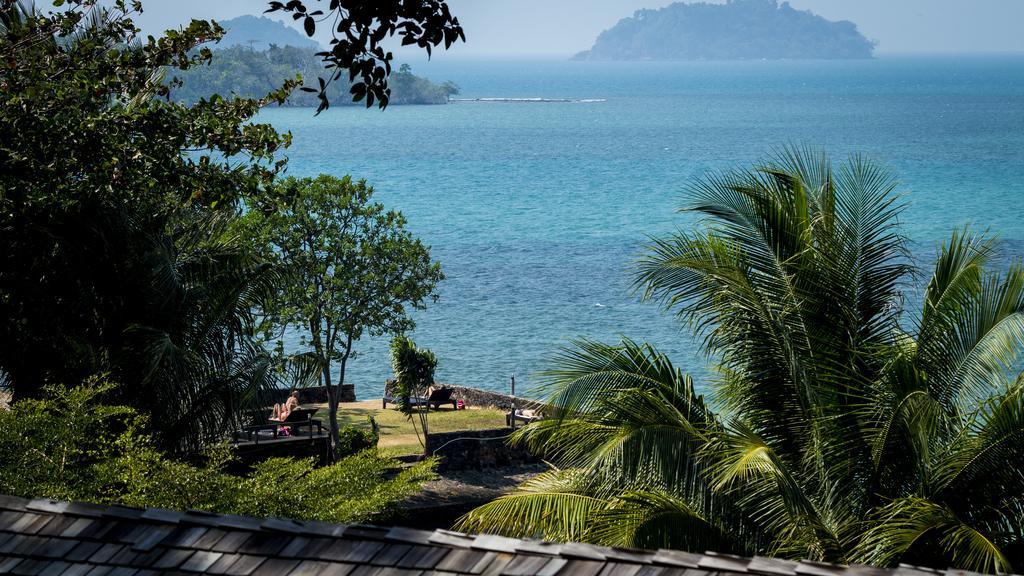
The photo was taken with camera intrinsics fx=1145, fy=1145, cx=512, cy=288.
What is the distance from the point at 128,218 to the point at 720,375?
7484mm

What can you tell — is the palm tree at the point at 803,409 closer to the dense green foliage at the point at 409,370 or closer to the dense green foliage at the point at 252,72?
the dense green foliage at the point at 409,370

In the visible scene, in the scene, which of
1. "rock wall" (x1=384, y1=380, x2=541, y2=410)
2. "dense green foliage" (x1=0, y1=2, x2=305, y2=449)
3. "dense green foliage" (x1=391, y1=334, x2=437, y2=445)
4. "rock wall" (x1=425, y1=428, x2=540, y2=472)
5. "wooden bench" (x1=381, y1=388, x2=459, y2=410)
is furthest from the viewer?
"rock wall" (x1=384, y1=380, x2=541, y2=410)

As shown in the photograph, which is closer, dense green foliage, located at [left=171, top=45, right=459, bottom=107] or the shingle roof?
the shingle roof

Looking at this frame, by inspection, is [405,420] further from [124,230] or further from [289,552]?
[289,552]

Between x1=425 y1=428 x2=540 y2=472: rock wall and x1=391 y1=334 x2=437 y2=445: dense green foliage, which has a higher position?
x1=391 y1=334 x2=437 y2=445: dense green foliage

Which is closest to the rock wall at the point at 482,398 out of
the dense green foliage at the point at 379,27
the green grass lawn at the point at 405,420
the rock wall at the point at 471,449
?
the green grass lawn at the point at 405,420

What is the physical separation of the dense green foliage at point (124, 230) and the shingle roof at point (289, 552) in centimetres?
684

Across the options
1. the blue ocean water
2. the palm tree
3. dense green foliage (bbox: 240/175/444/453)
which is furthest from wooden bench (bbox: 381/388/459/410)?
the palm tree

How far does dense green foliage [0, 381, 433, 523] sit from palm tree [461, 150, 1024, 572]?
2.52 m

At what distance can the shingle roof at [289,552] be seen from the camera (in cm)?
571

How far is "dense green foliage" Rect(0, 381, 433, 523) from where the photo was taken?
10.4 meters

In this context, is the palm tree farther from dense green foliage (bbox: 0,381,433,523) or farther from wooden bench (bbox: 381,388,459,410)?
wooden bench (bbox: 381,388,459,410)

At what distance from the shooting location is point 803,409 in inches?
401

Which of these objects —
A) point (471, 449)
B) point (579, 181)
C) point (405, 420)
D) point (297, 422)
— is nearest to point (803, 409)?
point (471, 449)
